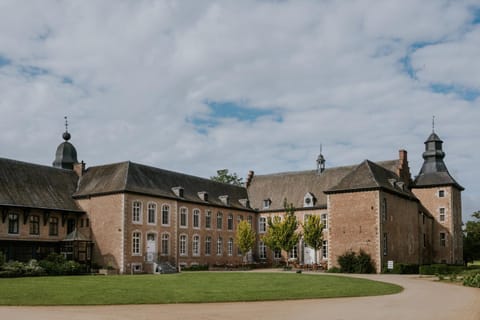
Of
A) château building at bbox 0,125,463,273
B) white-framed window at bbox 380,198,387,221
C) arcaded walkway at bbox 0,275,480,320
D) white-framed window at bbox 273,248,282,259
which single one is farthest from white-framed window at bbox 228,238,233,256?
arcaded walkway at bbox 0,275,480,320

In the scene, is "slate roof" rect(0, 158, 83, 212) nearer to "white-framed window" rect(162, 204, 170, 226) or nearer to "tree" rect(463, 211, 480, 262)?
"white-framed window" rect(162, 204, 170, 226)

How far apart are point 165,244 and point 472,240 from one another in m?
35.4

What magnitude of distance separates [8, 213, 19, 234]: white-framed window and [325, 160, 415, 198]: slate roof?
21.1 metres

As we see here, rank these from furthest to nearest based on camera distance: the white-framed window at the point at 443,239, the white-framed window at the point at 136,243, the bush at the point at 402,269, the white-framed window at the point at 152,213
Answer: the white-framed window at the point at 443,239 < the white-framed window at the point at 152,213 < the white-framed window at the point at 136,243 < the bush at the point at 402,269

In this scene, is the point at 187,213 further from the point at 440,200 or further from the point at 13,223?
the point at 440,200

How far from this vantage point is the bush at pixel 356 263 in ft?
125

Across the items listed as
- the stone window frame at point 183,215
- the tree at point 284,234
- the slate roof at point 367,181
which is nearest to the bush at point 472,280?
the slate roof at point 367,181

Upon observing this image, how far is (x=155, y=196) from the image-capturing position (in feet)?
139

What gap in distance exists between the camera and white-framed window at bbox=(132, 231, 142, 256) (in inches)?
1575

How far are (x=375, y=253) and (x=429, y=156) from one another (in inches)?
663

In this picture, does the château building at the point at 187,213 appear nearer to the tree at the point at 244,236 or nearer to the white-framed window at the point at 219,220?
the white-framed window at the point at 219,220

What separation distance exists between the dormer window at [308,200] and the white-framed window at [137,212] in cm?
1678

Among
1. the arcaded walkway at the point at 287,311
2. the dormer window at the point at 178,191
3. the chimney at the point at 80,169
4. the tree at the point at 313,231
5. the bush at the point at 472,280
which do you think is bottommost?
the bush at the point at 472,280

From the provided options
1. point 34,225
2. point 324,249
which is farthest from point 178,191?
point 324,249
